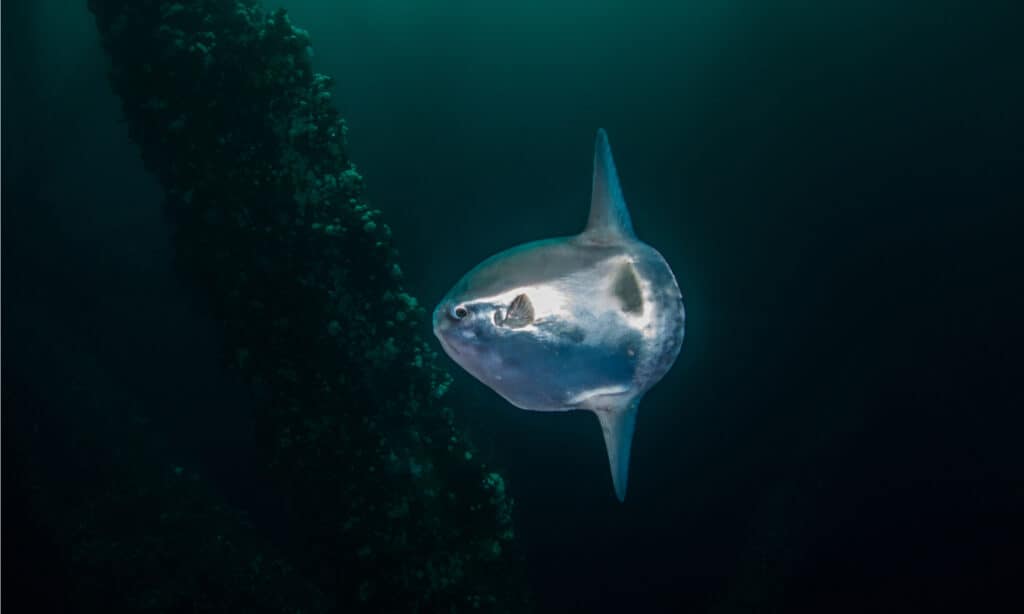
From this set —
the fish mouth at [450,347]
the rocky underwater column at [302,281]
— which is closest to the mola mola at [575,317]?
the fish mouth at [450,347]

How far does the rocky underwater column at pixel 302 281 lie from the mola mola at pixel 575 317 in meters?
1.96

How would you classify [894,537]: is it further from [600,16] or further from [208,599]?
[600,16]

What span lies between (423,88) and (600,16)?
2470mm

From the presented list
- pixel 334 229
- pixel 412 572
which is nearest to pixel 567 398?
pixel 334 229

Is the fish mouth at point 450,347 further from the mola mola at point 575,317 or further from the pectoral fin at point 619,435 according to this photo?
the pectoral fin at point 619,435

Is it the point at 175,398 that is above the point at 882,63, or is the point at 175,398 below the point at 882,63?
below

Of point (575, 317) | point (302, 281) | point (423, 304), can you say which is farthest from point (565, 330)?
point (423, 304)

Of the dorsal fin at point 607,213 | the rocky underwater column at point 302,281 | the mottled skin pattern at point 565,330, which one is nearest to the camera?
the mottled skin pattern at point 565,330

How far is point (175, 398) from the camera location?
19.4 ft

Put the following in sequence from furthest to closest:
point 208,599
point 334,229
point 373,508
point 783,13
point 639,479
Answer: point 783,13
point 639,479
point 208,599
point 373,508
point 334,229

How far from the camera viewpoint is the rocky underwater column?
2822 millimetres

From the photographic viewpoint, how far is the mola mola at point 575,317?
1.13 m

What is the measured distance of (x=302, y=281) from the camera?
2857 mm

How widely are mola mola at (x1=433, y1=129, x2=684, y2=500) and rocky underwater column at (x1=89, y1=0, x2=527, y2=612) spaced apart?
6.43ft
